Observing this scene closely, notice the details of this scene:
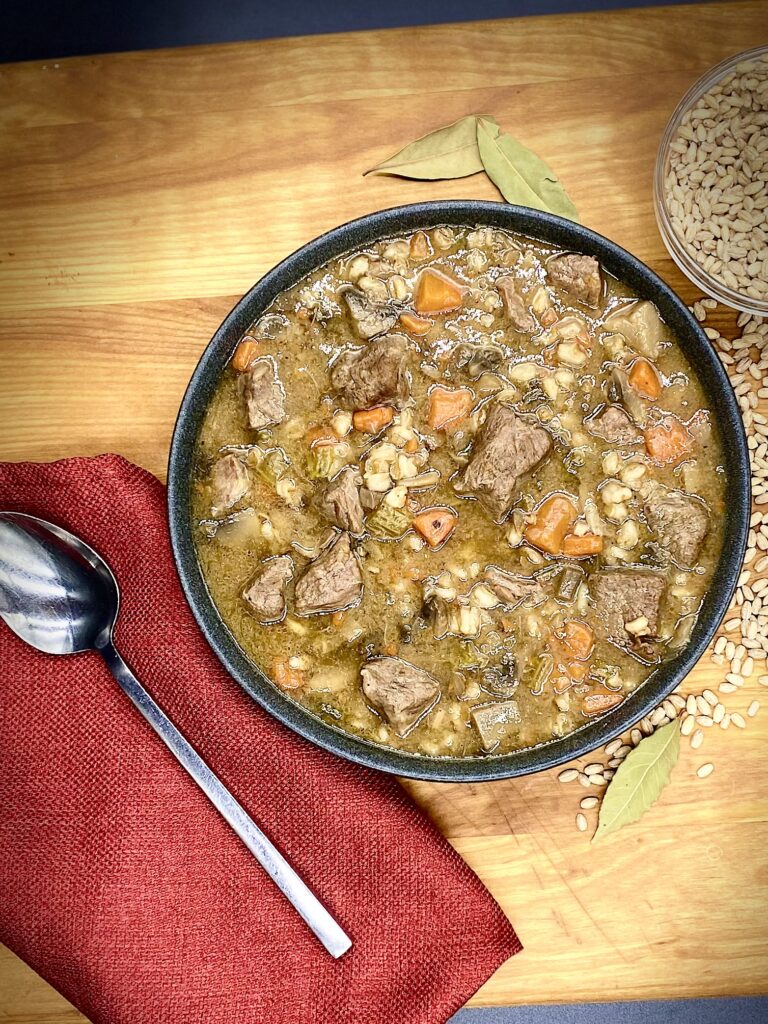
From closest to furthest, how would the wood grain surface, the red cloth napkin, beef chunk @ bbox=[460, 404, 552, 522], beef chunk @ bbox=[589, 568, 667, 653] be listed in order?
1. beef chunk @ bbox=[460, 404, 552, 522]
2. beef chunk @ bbox=[589, 568, 667, 653]
3. the red cloth napkin
4. the wood grain surface

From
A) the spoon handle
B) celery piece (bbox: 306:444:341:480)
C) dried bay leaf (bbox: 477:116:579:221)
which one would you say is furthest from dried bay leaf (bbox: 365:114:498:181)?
the spoon handle

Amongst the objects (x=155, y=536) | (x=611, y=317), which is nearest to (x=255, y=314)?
(x=155, y=536)

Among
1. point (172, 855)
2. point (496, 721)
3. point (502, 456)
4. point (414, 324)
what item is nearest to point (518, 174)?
point (414, 324)

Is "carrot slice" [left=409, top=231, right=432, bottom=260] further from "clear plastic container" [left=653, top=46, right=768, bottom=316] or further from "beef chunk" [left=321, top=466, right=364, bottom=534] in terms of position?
"clear plastic container" [left=653, top=46, right=768, bottom=316]

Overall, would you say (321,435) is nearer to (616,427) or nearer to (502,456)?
(502,456)

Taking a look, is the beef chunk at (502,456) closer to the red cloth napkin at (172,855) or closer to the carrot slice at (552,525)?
the carrot slice at (552,525)

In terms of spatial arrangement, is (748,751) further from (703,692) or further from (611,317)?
(611,317)

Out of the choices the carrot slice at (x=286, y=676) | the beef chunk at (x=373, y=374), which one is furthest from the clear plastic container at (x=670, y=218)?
the carrot slice at (x=286, y=676)
